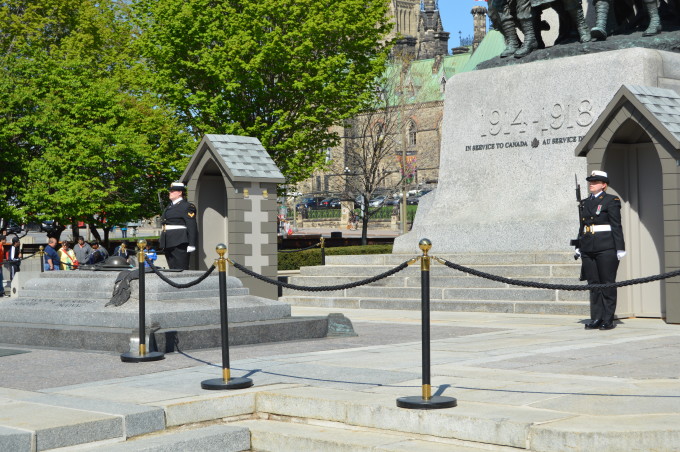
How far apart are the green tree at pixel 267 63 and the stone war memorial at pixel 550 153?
17.4 m

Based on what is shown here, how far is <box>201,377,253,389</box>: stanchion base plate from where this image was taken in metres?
8.59

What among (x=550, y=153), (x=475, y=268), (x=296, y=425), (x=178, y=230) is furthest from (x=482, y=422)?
(x=550, y=153)

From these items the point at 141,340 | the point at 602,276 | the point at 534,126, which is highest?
the point at 534,126

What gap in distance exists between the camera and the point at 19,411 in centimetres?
764

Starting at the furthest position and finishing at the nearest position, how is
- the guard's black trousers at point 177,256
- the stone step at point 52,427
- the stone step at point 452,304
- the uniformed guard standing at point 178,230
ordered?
1. the guard's black trousers at point 177,256
2. the uniformed guard standing at point 178,230
3. the stone step at point 452,304
4. the stone step at point 52,427

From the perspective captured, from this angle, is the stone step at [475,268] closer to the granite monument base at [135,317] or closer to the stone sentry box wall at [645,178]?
the stone sentry box wall at [645,178]

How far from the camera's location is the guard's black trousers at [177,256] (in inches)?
642

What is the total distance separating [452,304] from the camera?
55.7ft

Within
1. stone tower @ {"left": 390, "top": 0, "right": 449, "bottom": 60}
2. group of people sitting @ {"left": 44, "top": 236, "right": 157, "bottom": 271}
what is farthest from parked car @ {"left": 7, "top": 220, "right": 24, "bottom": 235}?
stone tower @ {"left": 390, "top": 0, "right": 449, "bottom": 60}

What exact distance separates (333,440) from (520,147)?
12692mm

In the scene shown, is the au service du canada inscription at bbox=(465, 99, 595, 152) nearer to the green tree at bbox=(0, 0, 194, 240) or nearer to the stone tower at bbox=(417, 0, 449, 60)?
the green tree at bbox=(0, 0, 194, 240)

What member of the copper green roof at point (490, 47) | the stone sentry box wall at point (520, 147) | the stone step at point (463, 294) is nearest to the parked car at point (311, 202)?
the copper green roof at point (490, 47)

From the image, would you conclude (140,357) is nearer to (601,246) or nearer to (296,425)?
(296,425)

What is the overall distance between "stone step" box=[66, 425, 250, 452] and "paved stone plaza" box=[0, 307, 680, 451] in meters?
0.01
